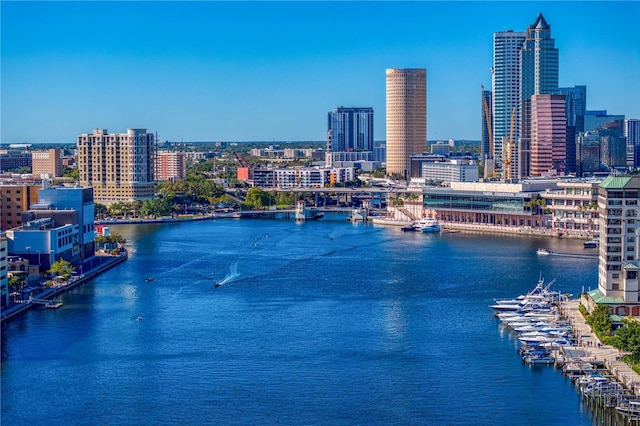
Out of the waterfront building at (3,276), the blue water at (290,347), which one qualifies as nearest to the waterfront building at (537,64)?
the blue water at (290,347)

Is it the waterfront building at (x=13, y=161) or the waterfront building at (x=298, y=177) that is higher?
the waterfront building at (x=13, y=161)

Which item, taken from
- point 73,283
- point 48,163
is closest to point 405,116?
point 48,163

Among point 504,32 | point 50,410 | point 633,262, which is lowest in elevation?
point 50,410

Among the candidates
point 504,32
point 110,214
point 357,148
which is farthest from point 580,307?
point 357,148

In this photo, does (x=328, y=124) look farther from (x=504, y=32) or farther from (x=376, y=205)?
(x=376, y=205)

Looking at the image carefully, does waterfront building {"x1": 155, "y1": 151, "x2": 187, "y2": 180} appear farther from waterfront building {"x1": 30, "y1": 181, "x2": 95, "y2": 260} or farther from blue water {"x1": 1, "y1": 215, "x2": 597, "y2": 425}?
waterfront building {"x1": 30, "y1": 181, "x2": 95, "y2": 260}

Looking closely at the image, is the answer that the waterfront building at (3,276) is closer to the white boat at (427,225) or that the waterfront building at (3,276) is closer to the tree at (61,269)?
the tree at (61,269)
